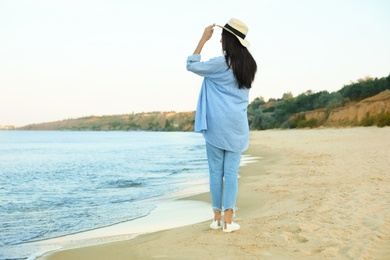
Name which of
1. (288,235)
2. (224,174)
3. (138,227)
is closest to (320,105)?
(138,227)

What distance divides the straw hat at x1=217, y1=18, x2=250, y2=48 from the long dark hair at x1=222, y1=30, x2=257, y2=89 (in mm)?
57

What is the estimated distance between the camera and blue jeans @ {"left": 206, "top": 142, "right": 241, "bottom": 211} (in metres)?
3.85

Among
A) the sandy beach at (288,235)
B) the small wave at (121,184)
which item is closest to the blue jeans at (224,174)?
the sandy beach at (288,235)

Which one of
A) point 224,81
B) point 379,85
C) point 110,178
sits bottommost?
point 110,178

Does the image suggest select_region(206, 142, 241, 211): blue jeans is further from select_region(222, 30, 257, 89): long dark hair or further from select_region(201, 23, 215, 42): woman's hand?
select_region(201, 23, 215, 42): woman's hand

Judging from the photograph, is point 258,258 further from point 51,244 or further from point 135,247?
point 51,244

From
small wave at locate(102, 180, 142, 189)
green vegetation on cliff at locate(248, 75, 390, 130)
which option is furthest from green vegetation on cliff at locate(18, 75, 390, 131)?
→ small wave at locate(102, 180, 142, 189)

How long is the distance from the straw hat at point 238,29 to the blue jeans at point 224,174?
0.98m

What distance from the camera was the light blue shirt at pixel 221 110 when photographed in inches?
149

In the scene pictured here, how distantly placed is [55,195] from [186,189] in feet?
8.67

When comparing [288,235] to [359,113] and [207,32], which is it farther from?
[359,113]

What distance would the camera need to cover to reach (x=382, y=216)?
3.98 m

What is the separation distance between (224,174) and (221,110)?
1.95 ft

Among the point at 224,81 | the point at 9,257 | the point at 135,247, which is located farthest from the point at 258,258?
the point at 9,257
